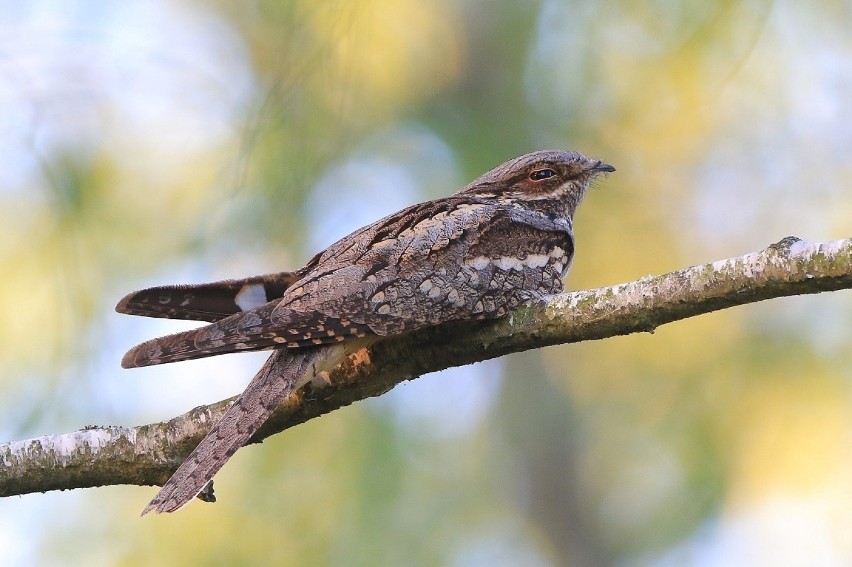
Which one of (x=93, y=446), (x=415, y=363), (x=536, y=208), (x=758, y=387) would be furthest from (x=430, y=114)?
(x=93, y=446)

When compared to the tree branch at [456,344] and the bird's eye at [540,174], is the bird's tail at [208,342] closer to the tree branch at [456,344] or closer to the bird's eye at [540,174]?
the tree branch at [456,344]

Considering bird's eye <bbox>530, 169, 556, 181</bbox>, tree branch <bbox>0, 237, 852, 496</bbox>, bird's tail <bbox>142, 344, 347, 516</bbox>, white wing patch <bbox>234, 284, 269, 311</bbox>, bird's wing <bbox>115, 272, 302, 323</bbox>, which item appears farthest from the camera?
bird's eye <bbox>530, 169, 556, 181</bbox>

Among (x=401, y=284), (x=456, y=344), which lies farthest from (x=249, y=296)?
(x=456, y=344)

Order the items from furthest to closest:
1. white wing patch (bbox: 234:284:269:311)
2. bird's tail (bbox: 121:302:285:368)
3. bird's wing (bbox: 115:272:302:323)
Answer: white wing patch (bbox: 234:284:269:311) → bird's wing (bbox: 115:272:302:323) → bird's tail (bbox: 121:302:285:368)

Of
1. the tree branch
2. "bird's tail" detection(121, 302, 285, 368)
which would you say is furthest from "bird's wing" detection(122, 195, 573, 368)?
the tree branch

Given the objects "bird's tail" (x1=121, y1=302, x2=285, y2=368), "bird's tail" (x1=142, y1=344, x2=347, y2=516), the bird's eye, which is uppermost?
the bird's eye

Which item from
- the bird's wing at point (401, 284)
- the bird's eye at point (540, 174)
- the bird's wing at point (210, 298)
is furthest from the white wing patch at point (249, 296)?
the bird's eye at point (540, 174)

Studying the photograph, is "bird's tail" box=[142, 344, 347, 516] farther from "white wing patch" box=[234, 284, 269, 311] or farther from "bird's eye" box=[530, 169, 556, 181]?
"bird's eye" box=[530, 169, 556, 181]

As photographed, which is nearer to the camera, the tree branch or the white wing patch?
the tree branch
